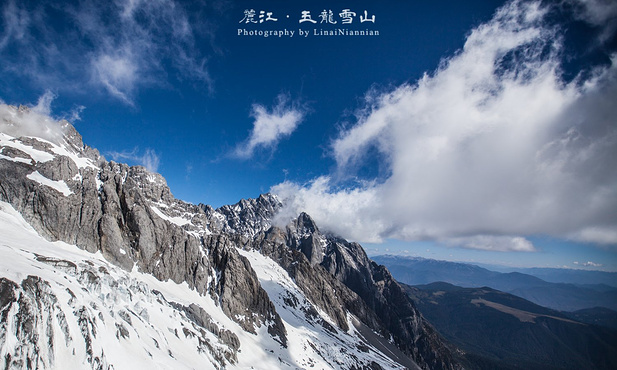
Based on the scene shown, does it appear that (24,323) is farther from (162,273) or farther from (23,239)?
(162,273)

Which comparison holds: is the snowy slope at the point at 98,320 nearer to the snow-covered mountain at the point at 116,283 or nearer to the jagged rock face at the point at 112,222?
the snow-covered mountain at the point at 116,283

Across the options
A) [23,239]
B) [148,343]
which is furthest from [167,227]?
[148,343]

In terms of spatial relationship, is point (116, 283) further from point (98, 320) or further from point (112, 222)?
point (112, 222)

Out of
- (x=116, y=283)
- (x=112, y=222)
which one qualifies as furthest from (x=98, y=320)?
(x=112, y=222)

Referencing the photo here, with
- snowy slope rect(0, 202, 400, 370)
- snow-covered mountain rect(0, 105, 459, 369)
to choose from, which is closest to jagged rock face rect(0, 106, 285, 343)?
snow-covered mountain rect(0, 105, 459, 369)

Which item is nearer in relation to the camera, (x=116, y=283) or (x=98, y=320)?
(x=98, y=320)

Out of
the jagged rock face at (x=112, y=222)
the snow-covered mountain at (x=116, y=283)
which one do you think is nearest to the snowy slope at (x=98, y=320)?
the snow-covered mountain at (x=116, y=283)

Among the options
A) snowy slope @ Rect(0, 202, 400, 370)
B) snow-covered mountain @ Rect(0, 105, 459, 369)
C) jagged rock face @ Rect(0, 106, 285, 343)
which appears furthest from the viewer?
jagged rock face @ Rect(0, 106, 285, 343)

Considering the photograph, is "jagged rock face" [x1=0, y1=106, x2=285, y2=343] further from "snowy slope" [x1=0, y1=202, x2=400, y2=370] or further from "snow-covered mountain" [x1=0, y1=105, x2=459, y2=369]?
"snowy slope" [x1=0, y1=202, x2=400, y2=370]

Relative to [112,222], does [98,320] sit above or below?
below

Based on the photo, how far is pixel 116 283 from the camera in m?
55.4

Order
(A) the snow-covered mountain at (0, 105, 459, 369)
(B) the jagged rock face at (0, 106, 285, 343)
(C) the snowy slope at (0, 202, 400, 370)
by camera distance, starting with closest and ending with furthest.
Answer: (C) the snowy slope at (0, 202, 400, 370) → (A) the snow-covered mountain at (0, 105, 459, 369) → (B) the jagged rock face at (0, 106, 285, 343)

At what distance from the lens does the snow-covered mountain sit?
3425cm

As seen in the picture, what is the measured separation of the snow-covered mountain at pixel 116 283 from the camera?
3425 cm
